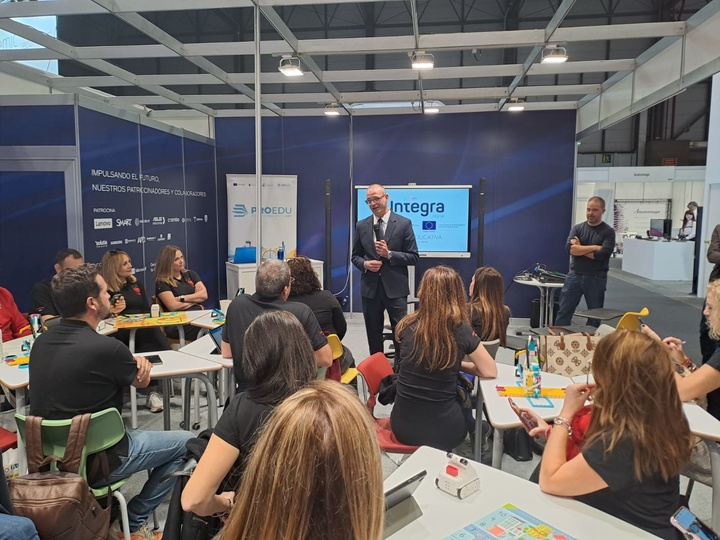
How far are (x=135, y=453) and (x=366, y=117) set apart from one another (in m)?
6.26

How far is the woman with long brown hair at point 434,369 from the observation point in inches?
97.0

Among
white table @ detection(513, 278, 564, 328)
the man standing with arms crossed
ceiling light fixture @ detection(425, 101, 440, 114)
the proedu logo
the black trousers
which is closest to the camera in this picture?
the black trousers

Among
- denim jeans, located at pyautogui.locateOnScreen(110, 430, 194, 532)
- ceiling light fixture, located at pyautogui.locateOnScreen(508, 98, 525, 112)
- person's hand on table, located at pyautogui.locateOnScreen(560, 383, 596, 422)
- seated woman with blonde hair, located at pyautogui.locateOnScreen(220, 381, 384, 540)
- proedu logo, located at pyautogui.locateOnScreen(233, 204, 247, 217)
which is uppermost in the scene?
ceiling light fixture, located at pyautogui.locateOnScreen(508, 98, 525, 112)

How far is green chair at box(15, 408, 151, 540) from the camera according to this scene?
6.65 ft

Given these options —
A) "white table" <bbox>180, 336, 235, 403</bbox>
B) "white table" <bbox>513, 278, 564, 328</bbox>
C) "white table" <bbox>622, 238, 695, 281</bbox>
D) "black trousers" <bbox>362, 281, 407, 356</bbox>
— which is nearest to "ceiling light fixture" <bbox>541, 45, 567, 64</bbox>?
"black trousers" <bbox>362, 281, 407, 356</bbox>

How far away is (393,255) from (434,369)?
1979 millimetres

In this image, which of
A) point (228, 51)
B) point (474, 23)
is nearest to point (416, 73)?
point (228, 51)

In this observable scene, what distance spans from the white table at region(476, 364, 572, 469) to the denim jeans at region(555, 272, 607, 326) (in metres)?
2.95

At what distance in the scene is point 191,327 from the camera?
479cm

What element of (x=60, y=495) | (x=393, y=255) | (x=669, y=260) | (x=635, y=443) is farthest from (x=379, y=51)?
(x=669, y=260)

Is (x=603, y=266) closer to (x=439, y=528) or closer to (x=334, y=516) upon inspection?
(x=439, y=528)

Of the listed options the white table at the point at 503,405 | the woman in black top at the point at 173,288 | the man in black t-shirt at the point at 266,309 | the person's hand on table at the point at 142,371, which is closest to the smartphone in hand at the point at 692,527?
the white table at the point at 503,405

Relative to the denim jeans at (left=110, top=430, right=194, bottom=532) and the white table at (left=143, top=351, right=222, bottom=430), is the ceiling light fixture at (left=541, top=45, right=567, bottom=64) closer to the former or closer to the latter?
the white table at (left=143, top=351, right=222, bottom=430)

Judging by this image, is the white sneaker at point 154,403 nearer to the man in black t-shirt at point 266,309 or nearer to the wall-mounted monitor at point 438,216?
the man in black t-shirt at point 266,309
